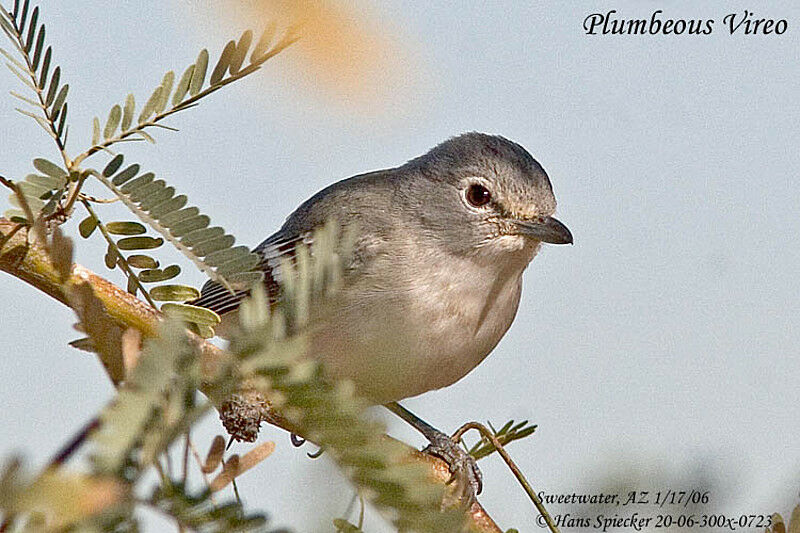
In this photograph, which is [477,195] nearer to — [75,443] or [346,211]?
[346,211]

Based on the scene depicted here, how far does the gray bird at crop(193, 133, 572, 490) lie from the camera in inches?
141

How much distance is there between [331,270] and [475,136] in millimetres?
3795

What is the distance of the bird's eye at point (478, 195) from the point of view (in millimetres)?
4118

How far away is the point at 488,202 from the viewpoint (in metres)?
4.10

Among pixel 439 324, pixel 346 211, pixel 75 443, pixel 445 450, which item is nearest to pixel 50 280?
pixel 75 443

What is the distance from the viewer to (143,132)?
4.72 ft

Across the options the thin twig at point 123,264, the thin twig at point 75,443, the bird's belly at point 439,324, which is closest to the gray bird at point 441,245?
the bird's belly at point 439,324

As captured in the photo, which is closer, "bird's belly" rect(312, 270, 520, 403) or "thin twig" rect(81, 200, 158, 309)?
"thin twig" rect(81, 200, 158, 309)

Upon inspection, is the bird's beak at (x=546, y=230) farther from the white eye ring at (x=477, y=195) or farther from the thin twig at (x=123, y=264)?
the thin twig at (x=123, y=264)

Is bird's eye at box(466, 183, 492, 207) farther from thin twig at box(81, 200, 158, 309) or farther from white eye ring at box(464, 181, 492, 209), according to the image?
thin twig at box(81, 200, 158, 309)

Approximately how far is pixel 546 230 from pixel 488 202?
1.26 feet

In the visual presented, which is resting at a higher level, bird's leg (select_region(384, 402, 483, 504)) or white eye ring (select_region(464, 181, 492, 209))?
white eye ring (select_region(464, 181, 492, 209))

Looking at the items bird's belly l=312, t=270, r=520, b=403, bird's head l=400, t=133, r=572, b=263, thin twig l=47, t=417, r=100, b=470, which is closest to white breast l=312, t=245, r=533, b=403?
bird's belly l=312, t=270, r=520, b=403

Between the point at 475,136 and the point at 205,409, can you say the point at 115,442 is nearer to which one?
the point at 205,409
